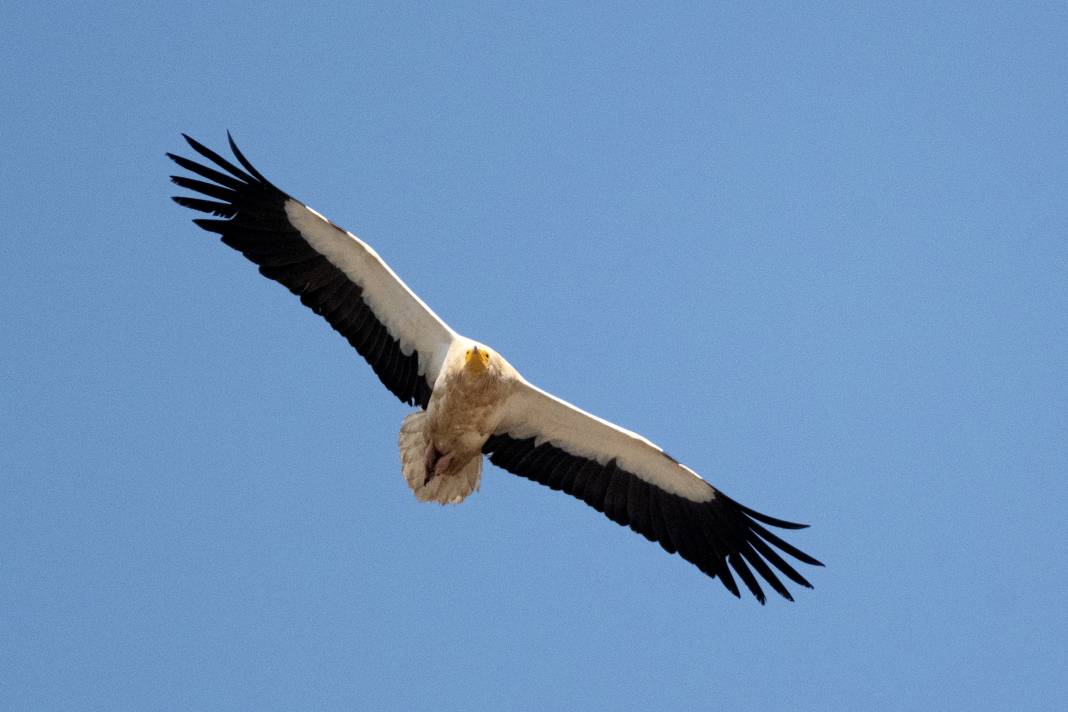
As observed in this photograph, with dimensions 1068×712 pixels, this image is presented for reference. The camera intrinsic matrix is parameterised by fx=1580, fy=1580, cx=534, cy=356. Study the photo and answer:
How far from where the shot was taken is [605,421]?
1173 cm

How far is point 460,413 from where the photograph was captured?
1123 centimetres

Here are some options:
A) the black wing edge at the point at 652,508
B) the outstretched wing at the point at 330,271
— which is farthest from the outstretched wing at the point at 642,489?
the outstretched wing at the point at 330,271

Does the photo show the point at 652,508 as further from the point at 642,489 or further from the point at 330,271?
the point at 330,271

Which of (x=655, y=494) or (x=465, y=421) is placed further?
(x=655, y=494)

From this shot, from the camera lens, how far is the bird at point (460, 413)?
37.2 ft

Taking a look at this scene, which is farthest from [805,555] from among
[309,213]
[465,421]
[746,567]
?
[309,213]

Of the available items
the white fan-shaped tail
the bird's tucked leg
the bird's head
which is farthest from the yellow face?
the bird's tucked leg

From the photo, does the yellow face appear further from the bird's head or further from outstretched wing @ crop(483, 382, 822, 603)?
outstretched wing @ crop(483, 382, 822, 603)

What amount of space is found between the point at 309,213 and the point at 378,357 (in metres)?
1.20

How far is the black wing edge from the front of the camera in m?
12.0

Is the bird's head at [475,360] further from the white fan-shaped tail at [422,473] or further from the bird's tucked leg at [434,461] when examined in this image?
the bird's tucked leg at [434,461]

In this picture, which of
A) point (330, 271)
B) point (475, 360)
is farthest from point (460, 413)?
point (330, 271)

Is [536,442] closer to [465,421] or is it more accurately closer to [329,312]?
[465,421]

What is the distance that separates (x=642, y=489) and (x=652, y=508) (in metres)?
0.16
